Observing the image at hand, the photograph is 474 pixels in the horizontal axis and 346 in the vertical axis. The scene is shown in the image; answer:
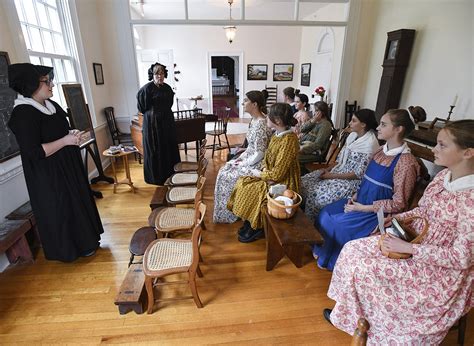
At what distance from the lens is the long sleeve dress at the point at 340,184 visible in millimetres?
2125

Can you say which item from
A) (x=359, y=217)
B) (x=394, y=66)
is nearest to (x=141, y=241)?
(x=359, y=217)

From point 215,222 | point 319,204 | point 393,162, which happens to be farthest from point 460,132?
point 215,222

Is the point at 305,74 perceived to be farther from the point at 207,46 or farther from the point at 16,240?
the point at 16,240

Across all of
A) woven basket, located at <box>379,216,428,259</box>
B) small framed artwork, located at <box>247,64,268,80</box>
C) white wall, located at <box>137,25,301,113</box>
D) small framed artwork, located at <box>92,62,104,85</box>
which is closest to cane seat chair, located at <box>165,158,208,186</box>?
woven basket, located at <box>379,216,428,259</box>

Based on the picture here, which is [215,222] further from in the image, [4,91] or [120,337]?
[4,91]

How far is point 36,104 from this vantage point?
1694mm

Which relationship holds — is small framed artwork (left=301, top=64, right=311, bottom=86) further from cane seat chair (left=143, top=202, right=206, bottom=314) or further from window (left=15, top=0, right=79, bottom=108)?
cane seat chair (left=143, top=202, right=206, bottom=314)

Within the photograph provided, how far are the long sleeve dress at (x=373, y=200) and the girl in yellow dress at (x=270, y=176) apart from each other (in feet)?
1.49

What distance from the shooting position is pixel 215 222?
274 centimetres

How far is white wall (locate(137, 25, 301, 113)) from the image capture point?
7.86 m

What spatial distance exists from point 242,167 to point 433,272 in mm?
1675

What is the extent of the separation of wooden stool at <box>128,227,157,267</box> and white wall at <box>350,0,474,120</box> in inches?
143

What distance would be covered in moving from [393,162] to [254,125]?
4.03 ft

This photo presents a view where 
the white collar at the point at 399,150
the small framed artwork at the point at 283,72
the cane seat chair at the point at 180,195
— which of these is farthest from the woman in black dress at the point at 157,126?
the small framed artwork at the point at 283,72
